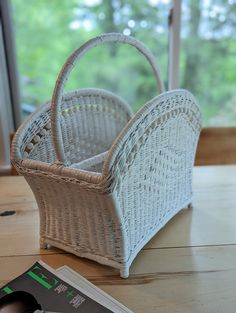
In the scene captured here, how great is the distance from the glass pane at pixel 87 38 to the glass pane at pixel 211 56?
0.10 m

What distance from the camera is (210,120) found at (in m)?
1.61

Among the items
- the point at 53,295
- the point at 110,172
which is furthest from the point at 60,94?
the point at 53,295

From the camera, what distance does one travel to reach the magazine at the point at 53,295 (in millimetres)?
596

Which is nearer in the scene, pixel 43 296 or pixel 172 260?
pixel 43 296

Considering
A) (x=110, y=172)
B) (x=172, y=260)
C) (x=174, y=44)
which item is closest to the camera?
(x=110, y=172)

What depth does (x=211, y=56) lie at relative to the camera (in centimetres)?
150

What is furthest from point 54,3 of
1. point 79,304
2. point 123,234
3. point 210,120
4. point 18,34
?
point 79,304

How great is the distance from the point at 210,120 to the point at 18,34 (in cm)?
91

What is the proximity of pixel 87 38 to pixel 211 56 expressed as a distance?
0.54 meters

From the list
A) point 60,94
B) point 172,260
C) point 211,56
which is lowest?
point 172,260

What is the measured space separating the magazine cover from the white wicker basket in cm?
11

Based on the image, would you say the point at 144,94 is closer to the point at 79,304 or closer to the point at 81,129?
the point at 81,129

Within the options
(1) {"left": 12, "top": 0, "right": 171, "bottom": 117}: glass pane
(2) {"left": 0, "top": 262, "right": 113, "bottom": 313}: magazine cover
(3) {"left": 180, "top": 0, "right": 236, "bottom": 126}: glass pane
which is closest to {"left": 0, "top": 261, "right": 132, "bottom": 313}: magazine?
(2) {"left": 0, "top": 262, "right": 113, "bottom": 313}: magazine cover

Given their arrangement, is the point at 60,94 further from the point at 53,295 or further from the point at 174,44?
the point at 174,44
